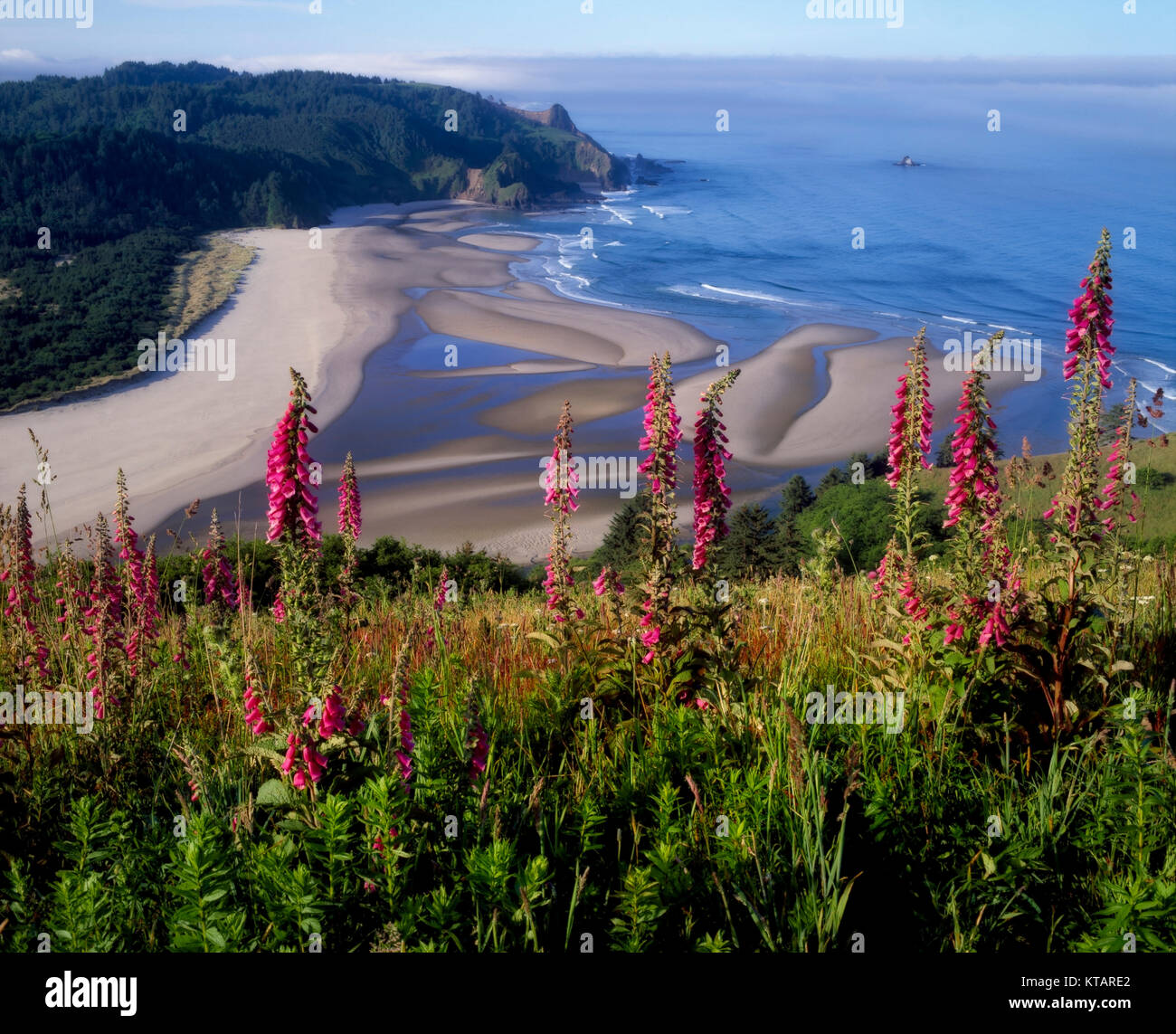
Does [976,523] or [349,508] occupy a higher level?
[976,523]

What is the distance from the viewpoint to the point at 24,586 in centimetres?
527

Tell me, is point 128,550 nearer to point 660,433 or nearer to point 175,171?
point 660,433

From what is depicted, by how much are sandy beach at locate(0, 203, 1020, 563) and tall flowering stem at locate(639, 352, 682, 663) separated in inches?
616

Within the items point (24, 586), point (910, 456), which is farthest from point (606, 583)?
point (24, 586)

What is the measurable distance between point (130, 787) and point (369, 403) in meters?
28.0

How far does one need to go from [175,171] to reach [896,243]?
2030 inches

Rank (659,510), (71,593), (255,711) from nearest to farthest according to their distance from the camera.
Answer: (255,711)
(659,510)
(71,593)

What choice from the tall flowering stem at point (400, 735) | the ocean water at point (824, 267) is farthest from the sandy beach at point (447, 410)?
the tall flowering stem at point (400, 735)

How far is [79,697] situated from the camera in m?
4.13

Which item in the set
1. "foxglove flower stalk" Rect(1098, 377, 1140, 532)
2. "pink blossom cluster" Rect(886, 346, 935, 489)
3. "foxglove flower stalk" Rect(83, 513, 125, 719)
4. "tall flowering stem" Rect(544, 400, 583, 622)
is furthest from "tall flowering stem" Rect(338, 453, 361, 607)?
"foxglove flower stalk" Rect(1098, 377, 1140, 532)

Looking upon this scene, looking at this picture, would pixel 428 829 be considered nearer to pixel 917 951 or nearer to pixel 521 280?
pixel 917 951

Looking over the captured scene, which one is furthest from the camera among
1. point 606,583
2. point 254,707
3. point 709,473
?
point 606,583
